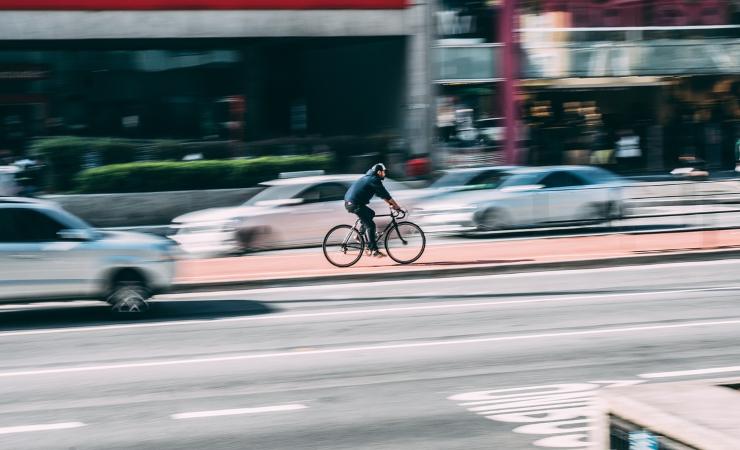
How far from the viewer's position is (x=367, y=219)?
1773 centimetres

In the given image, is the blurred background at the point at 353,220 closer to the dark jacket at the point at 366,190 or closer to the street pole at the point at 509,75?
the street pole at the point at 509,75

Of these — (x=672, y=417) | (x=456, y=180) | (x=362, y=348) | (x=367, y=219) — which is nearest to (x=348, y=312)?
(x=362, y=348)

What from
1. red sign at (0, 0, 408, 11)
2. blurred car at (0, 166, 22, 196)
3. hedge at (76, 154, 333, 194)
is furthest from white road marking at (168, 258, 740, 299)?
red sign at (0, 0, 408, 11)

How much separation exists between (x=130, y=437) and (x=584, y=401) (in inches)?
138

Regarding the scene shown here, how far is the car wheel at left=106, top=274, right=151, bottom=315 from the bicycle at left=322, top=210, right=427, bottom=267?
4484 millimetres

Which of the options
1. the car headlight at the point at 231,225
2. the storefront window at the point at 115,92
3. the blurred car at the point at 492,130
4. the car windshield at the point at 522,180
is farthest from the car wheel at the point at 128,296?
the storefront window at the point at 115,92

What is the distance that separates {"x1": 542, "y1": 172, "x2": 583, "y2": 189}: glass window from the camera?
22.3 m

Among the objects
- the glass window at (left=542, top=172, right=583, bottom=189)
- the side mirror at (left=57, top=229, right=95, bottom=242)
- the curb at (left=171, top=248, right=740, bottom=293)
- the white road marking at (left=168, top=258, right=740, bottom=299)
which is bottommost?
the white road marking at (left=168, top=258, right=740, bottom=299)

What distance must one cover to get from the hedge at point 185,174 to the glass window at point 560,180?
7482 millimetres

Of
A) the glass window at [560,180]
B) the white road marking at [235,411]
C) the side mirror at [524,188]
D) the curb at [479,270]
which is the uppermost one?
the glass window at [560,180]

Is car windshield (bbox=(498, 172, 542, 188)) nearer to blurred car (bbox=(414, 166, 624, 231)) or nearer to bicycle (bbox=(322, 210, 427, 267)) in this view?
blurred car (bbox=(414, 166, 624, 231))

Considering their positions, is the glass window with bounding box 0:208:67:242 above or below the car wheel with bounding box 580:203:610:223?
above

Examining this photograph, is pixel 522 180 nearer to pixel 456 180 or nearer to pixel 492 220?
pixel 492 220

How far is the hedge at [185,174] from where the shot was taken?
25812mm
